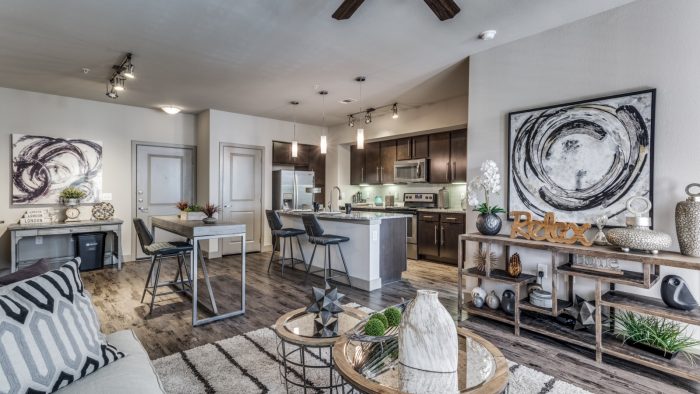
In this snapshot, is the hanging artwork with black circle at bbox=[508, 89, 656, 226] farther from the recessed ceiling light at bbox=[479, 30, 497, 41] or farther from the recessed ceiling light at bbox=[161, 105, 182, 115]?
the recessed ceiling light at bbox=[161, 105, 182, 115]

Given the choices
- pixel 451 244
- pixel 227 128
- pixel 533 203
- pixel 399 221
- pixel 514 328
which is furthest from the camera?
pixel 227 128

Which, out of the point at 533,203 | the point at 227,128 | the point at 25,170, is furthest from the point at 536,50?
the point at 25,170

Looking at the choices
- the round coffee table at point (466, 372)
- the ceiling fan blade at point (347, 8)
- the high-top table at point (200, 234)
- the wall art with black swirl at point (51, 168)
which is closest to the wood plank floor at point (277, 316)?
the high-top table at point (200, 234)

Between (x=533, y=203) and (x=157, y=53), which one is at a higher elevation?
(x=157, y=53)

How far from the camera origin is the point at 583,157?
2877 millimetres

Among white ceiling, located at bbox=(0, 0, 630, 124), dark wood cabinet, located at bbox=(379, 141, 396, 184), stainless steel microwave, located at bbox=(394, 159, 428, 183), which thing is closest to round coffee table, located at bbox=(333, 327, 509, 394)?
white ceiling, located at bbox=(0, 0, 630, 124)

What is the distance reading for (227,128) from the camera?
248 inches

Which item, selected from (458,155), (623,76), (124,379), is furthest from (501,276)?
(458,155)

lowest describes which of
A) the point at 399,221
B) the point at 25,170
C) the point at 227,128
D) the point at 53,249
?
the point at 53,249

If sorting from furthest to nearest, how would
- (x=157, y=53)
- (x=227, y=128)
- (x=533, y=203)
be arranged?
1. (x=227, y=128)
2. (x=157, y=53)
3. (x=533, y=203)

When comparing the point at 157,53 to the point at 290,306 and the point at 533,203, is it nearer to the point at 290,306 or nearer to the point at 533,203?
the point at 290,306

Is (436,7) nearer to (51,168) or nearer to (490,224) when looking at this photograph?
(490,224)

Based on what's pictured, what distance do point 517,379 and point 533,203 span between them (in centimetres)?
157

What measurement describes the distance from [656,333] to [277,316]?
9.58 feet
